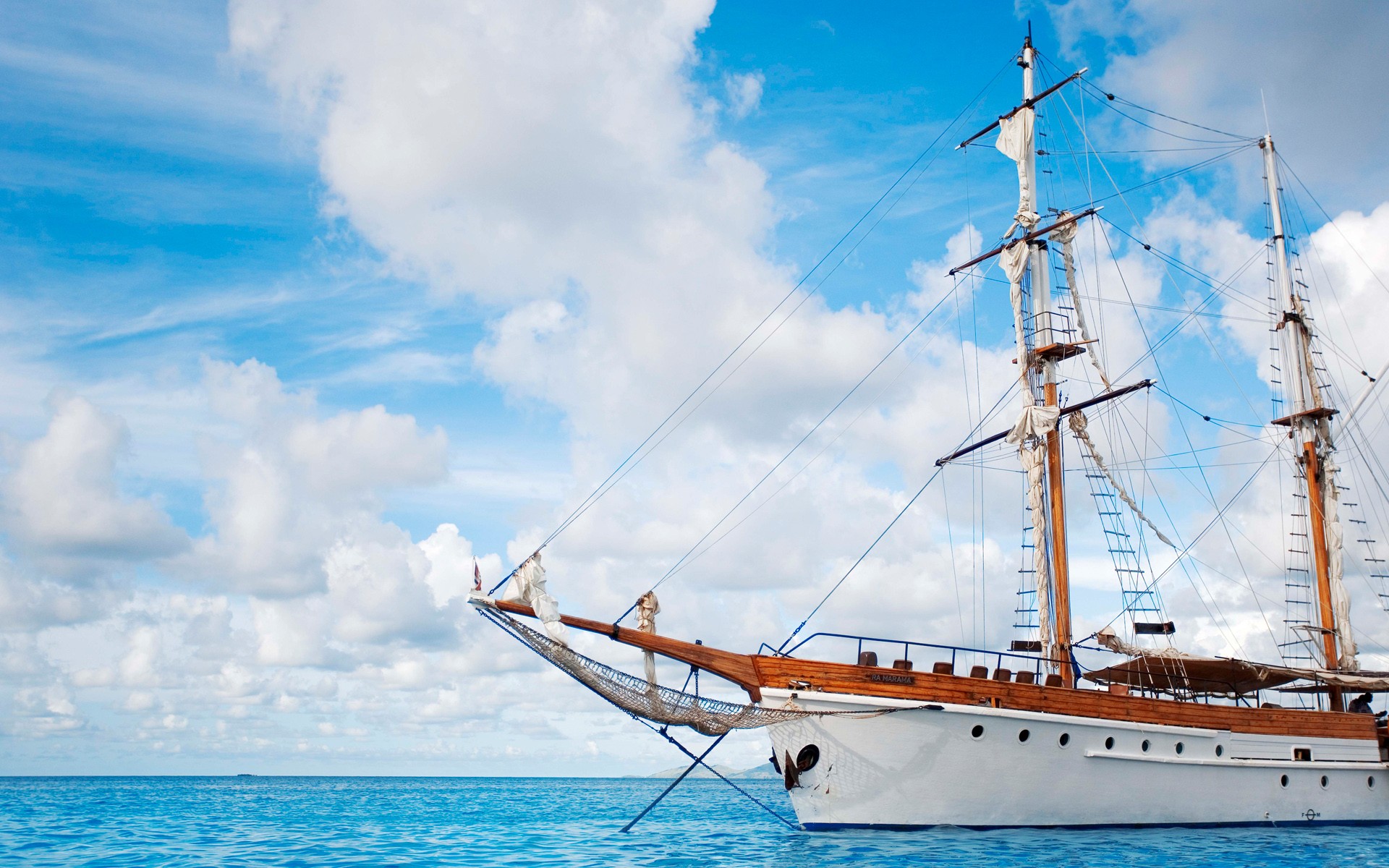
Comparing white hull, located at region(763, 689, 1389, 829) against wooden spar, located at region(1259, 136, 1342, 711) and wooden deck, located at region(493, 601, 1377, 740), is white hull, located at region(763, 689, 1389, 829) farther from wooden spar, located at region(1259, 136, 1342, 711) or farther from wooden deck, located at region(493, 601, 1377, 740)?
wooden spar, located at region(1259, 136, 1342, 711)

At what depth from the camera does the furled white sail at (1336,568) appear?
35.8 m

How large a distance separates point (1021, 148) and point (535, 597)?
24883mm

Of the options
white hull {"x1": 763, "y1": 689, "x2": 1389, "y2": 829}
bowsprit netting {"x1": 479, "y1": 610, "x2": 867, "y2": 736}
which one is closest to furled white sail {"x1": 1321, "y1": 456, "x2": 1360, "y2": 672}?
white hull {"x1": 763, "y1": 689, "x2": 1389, "y2": 829}

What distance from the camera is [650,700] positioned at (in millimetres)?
22500

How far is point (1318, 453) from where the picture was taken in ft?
128

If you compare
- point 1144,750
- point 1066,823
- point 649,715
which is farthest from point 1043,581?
point 649,715

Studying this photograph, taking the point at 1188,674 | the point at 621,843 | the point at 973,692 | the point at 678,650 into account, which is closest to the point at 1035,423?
the point at 1188,674

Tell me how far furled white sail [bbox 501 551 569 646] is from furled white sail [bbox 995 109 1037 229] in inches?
876

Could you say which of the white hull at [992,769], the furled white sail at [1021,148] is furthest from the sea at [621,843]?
the furled white sail at [1021,148]

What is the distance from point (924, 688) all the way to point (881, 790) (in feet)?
8.38

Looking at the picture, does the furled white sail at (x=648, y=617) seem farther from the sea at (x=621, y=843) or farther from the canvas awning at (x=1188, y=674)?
the canvas awning at (x=1188, y=674)

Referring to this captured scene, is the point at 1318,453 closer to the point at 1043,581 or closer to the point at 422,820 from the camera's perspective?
the point at 1043,581

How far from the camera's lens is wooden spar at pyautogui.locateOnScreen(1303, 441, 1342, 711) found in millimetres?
35844

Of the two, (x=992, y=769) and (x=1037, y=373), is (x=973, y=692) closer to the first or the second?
(x=992, y=769)
